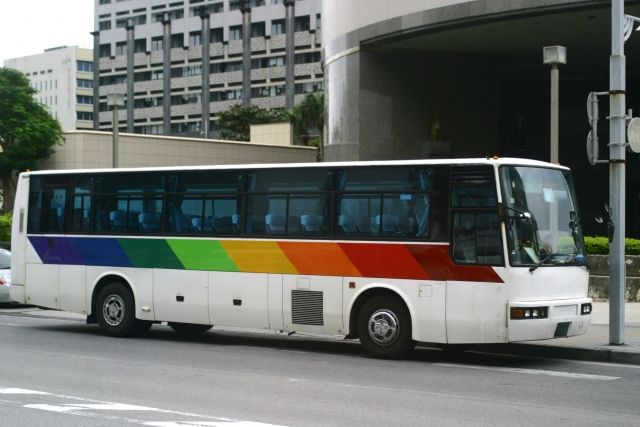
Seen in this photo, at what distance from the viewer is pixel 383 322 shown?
14914 millimetres

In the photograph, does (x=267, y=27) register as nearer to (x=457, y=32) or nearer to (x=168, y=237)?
(x=457, y=32)

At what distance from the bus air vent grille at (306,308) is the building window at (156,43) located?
4117 inches

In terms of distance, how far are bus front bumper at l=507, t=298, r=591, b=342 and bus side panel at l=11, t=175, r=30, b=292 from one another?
10.2 meters

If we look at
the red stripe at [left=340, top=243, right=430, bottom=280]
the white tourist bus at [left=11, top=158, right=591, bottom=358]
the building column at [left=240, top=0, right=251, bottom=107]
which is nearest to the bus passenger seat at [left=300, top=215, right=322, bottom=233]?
the white tourist bus at [left=11, top=158, right=591, bottom=358]

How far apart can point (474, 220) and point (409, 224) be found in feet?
3.43

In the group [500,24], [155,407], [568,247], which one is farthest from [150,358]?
[500,24]

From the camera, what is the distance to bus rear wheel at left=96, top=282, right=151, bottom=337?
714 inches

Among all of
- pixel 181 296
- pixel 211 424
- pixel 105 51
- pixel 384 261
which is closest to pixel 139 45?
pixel 105 51

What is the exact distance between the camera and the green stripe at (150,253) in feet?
57.6

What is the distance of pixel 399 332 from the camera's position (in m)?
14.8

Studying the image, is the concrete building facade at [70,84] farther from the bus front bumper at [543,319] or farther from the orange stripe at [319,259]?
the bus front bumper at [543,319]

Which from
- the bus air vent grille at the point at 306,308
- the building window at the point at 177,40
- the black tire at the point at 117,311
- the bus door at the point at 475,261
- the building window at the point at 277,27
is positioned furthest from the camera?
the building window at the point at 177,40

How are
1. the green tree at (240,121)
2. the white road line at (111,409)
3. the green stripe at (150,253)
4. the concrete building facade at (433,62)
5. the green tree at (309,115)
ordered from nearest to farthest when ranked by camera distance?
the white road line at (111,409) < the green stripe at (150,253) < the concrete building facade at (433,62) < the green tree at (309,115) < the green tree at (240,121)

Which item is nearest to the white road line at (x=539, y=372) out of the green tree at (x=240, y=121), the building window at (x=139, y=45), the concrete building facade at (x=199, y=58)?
the green tree at (x=240, y=121)
